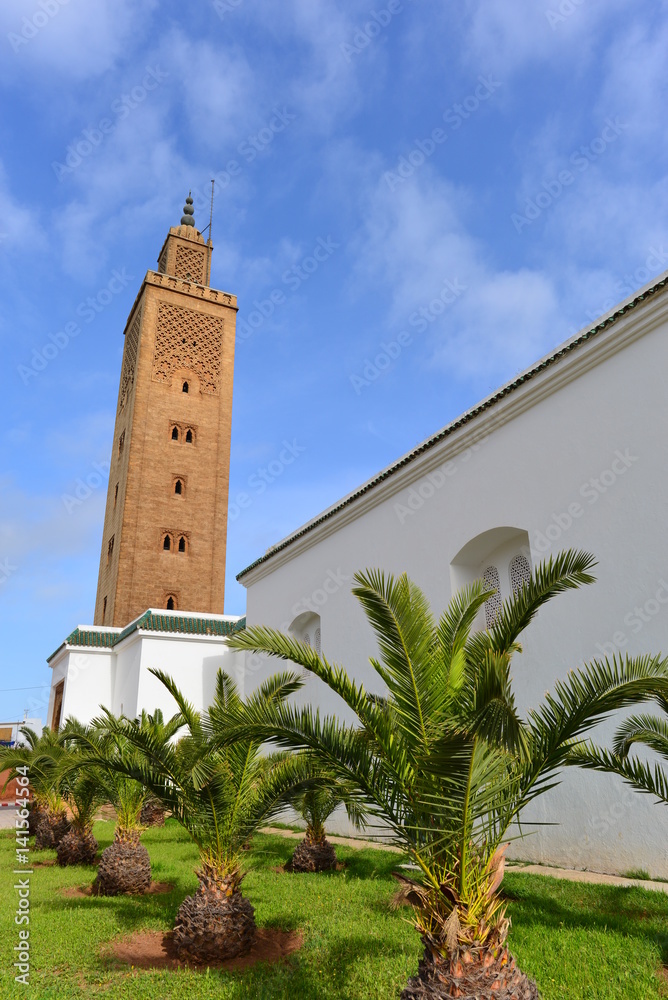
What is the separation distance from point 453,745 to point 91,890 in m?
6.34

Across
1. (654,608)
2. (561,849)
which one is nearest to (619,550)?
(654,608)

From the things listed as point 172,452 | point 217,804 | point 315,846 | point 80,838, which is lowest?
point 80,838

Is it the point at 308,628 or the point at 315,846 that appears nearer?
the point at 315,846

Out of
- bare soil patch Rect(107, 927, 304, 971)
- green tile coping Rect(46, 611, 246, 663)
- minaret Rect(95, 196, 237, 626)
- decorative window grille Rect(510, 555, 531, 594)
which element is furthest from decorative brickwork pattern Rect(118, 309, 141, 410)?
bare soil patch Rect(107, 927, 304, 971)

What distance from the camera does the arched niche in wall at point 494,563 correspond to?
8.45m

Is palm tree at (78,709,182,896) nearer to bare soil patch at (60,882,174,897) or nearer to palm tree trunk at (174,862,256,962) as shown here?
bare soil patch at (60,882,174,897)

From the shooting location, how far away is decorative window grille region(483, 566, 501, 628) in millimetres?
8570

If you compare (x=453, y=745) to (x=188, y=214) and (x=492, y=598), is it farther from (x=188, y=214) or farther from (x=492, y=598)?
(x=188, y=214)

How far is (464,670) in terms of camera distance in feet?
13.9

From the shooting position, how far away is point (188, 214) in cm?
3039

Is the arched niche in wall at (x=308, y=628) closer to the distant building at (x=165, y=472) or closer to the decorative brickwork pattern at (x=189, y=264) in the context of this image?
the distant building at (x=165, y=472)

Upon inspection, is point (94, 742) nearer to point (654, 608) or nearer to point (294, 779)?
point (294, 779)

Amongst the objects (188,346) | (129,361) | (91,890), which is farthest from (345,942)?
(129,361)

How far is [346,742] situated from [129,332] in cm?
2799
